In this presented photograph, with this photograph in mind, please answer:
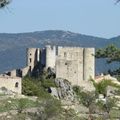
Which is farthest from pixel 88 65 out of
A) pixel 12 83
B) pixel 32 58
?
pixel 12 83

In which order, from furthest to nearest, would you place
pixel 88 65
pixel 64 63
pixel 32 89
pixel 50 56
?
1. pixel 50 56
2. pixel 88 65
3. pixel 64 63
4. pixel 32 89

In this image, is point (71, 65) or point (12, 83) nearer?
point (12, 83)

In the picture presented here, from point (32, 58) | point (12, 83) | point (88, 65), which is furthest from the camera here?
point (32, 58)

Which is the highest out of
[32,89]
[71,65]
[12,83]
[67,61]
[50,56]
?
[50,56]

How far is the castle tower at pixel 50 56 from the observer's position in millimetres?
87188

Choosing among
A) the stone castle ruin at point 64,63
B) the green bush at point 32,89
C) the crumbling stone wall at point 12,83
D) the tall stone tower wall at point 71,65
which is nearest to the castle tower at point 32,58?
the stone castle ruin at point 64,63

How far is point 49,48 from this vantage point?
9169 cm

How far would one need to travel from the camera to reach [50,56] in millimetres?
88625

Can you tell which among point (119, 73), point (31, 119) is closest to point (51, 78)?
point (31, 119)

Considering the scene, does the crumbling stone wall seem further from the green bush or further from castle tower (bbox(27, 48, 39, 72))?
castle tower (bbox(27, 48, 39, 72))

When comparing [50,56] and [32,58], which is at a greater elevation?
[50,56]

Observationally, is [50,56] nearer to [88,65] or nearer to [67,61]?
[67,61]

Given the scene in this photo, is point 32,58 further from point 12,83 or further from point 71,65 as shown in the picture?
point 12,83

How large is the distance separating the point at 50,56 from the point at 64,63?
5696mm
